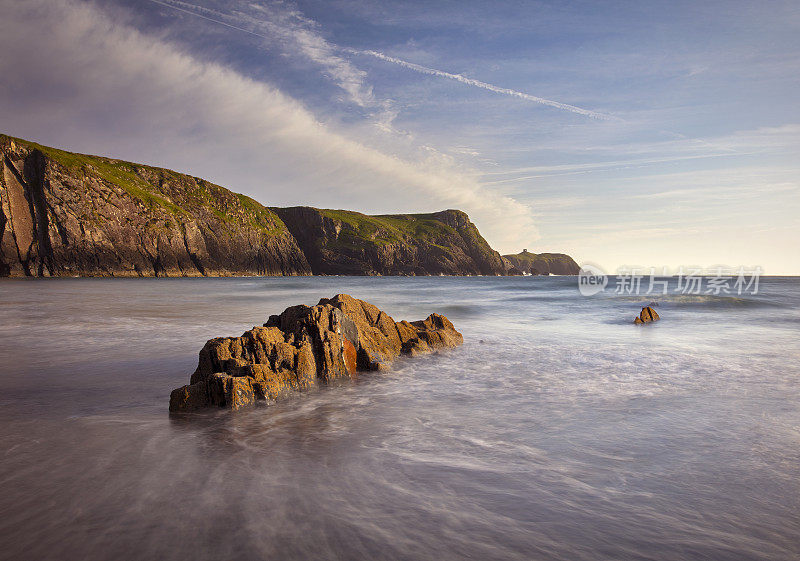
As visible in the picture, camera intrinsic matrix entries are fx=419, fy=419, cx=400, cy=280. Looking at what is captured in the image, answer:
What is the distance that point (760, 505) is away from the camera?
384cm

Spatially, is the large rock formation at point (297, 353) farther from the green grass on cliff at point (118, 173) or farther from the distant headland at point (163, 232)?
the green grass on cliff at point (118, 173)

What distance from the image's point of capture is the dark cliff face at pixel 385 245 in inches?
5896

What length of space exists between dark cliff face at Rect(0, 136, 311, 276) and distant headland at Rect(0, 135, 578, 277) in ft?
0.59

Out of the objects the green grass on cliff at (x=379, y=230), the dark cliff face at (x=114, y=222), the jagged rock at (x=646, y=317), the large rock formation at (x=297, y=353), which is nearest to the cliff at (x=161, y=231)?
the dark cliff face at (x=114, y=222)

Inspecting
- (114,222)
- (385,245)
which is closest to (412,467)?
(114,222)

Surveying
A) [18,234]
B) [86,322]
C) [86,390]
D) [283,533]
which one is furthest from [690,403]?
[18,234]

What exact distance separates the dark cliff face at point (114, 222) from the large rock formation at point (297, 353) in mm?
83721

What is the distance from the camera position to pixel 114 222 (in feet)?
265

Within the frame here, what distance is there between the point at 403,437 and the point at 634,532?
2.82m

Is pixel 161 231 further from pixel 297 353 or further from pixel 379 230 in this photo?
pixel 297 353

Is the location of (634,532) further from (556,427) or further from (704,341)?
(704,341)

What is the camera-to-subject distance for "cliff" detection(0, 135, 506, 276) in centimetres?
7075

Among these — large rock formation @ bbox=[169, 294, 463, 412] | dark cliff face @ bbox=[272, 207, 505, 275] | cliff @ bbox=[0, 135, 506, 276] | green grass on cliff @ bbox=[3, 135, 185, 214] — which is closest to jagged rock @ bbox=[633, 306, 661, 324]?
large rock formation @ bbox=[169, 294, 463, 412]

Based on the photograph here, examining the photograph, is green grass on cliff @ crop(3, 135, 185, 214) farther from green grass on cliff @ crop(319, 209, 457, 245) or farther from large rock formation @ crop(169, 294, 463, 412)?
large rock formation @ crop(169, 294, 463, 412)
